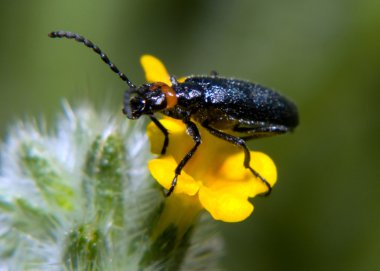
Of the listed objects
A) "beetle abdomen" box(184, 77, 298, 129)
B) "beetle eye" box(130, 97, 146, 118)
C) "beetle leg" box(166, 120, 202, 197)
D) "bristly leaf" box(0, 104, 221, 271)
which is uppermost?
"beetle abdomen" box(184, 77, 298, 129)

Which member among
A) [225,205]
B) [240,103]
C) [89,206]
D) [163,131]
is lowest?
[89,206]

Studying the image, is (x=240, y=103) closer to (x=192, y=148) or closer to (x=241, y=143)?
(x=241, y=143)

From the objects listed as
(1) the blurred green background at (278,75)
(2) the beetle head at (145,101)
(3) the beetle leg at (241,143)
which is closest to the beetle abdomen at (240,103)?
(3) the beetle leg at (241,143)

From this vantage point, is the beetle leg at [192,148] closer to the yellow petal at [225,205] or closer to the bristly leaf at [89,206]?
the yellow petal at [225,205]

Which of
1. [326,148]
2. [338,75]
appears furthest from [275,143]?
[338,75]

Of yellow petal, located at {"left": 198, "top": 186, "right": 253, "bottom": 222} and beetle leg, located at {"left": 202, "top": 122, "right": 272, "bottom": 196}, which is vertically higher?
beetle leg, located at {"left": 202, "top": 122, "right": 272, "bottom": 196}

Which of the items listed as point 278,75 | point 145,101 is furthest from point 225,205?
point 278,75

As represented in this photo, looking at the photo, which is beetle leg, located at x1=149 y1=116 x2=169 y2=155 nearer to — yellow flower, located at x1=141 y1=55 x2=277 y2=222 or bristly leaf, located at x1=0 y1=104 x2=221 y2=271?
yellow flower, located at x1=141 y1=55 x2=277 y2=222

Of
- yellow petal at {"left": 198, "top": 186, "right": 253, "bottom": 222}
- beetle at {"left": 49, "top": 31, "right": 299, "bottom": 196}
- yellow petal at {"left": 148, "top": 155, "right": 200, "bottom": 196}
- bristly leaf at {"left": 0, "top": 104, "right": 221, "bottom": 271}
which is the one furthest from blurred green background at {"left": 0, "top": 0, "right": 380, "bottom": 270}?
yellow petal at {"left": 198, "top": 186, "right": 253, "bottom": 222}
